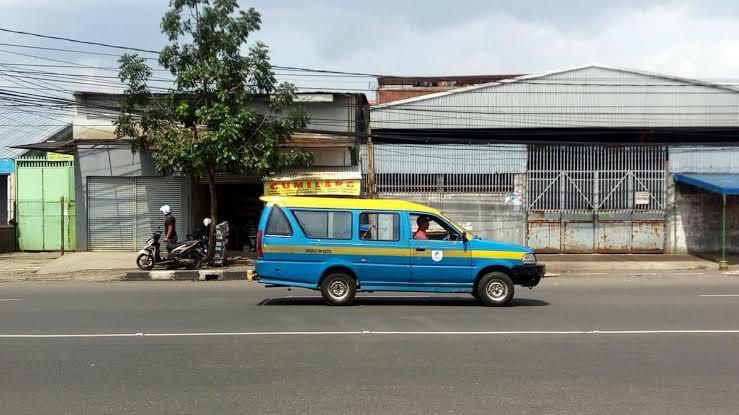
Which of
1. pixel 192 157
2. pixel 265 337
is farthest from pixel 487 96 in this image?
pixel 265 337

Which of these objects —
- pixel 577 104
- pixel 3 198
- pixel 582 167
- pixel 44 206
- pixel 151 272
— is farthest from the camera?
pixel 3 198

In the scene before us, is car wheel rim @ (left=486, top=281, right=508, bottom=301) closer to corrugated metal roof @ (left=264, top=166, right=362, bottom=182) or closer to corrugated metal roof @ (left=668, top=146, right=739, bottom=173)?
corrugated metal roof @ (left=264, top=166, right=362, bottom=182)

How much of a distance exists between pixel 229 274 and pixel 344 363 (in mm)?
10084

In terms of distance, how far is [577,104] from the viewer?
1986cm

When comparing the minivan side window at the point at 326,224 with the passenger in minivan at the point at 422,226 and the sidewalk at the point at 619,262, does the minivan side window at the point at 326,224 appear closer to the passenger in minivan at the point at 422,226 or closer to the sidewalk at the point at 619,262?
the passenger in minivan at the point at 422,226

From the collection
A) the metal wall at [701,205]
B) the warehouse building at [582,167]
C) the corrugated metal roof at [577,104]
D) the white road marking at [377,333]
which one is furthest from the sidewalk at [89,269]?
the metal wall at [701,205]

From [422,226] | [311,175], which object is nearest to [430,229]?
[422,226]

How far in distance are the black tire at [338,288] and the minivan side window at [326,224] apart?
0.66 m

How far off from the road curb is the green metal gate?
231 inches

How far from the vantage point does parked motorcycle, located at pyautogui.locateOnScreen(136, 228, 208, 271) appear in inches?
640

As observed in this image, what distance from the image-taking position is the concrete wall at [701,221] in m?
19.4

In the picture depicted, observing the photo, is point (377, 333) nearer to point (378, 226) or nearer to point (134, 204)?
point (378, 226)

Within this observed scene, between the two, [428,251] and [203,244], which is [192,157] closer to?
[203,244]

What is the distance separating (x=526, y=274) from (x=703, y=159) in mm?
12340
